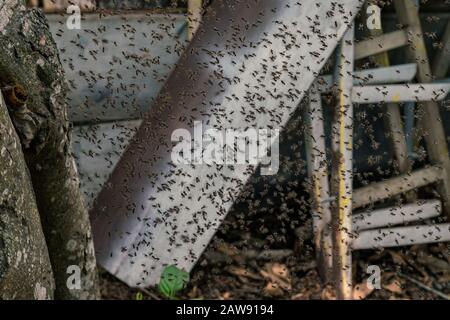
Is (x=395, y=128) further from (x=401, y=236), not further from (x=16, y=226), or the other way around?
(x=16, y=226)

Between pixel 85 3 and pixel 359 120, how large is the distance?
6.21 feet

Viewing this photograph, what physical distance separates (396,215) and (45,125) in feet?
8.15

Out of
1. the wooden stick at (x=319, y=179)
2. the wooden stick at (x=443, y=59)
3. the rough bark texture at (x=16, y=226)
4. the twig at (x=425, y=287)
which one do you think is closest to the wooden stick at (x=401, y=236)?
the wooden stick at (x=319, y=179)

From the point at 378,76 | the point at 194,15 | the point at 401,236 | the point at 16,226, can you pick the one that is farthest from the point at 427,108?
the point at 16,226

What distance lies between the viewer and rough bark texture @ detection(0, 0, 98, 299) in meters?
1.90

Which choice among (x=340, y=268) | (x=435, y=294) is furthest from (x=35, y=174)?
Result: (x=435, y=294)

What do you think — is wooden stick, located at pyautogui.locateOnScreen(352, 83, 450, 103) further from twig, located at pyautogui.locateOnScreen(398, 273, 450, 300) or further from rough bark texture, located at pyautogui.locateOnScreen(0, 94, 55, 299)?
rough bark texture, located at pyautogui.locateOnScreen(0, 94, 55, 299)

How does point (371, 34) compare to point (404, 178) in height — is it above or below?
above

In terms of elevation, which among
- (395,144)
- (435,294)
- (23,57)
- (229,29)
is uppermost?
(229,29)

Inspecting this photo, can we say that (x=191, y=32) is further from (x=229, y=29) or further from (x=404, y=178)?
(x=404, y=178)

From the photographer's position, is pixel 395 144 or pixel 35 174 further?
pixel 395 144

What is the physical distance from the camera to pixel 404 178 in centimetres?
389

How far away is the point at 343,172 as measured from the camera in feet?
11.4

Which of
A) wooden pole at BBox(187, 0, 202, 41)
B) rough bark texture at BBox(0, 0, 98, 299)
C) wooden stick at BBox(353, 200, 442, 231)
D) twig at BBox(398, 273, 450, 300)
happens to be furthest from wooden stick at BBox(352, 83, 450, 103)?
rough bark texture at BBox(0, 0, 98, 299)
